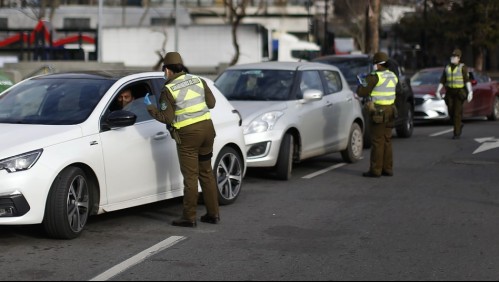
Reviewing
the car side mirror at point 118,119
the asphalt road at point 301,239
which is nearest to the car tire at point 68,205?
the asphalt road at point 301,239

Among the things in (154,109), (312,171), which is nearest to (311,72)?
(312,171)

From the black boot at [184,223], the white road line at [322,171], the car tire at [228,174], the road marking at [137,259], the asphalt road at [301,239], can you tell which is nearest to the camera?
the road marking at [137,259]

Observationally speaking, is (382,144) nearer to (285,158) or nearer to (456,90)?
(285,158)

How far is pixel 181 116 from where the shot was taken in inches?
320

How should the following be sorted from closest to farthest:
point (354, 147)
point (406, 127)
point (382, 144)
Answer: point (382, 144) < point (354, 147) < point (406, 127)

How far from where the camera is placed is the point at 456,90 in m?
17.2

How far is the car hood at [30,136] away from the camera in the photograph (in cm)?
729

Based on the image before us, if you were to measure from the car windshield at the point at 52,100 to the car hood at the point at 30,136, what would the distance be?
0.21 meters

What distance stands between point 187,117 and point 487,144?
9622 millimetres

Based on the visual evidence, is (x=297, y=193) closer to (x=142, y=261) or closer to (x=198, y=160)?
(x=198, y=160)

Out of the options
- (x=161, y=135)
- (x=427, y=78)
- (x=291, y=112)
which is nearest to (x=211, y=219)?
(x=161, y=135)

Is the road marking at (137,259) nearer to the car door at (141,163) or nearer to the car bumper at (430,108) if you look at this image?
the car door at (141,163)

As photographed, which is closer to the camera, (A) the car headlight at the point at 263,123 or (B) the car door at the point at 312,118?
(A) the car headlight at the point at 263,123

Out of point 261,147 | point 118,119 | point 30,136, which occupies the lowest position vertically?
point 261,147
